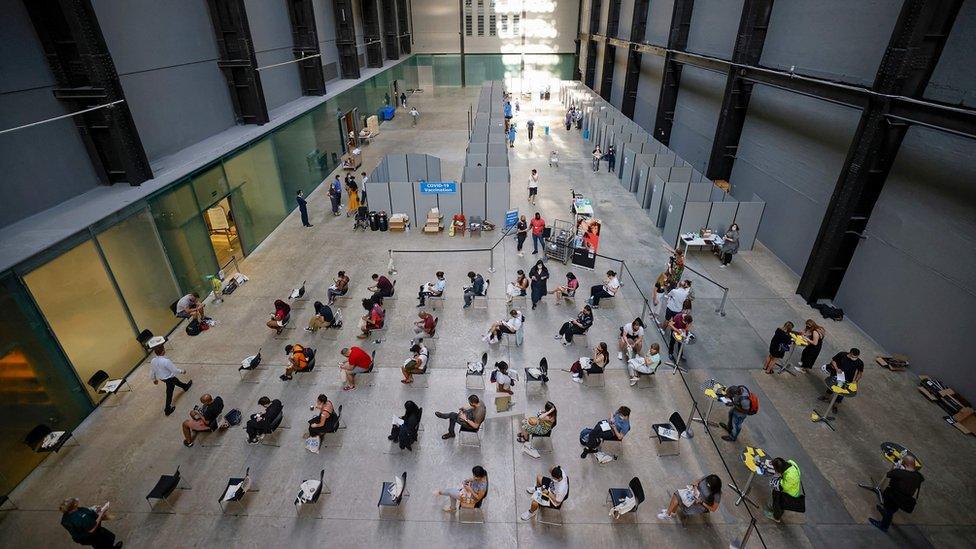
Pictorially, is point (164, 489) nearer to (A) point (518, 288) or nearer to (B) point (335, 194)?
(A) point (518, 288)

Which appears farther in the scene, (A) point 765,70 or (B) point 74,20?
(A) point 765,70

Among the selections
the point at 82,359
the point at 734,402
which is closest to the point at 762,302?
the point at 734,402

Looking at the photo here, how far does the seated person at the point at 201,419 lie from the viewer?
30.6ft

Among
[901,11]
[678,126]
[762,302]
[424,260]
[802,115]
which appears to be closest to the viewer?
[901,11]

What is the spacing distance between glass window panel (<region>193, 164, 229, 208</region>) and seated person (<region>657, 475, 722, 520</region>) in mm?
15123

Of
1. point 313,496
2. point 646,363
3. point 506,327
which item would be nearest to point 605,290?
point 646,363

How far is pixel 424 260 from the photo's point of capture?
16.7 meters

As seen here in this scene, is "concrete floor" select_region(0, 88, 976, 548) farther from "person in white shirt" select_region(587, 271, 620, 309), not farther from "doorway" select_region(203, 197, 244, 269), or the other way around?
"doorway" select_region(203, 197, 244, 269)

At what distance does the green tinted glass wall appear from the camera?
27.8ft

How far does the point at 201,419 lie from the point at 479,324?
23.1 ft

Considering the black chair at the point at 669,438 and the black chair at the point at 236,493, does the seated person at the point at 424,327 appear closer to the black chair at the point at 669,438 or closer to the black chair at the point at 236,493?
the black chair at the point at 236,493

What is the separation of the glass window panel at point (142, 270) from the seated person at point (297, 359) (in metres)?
4.43

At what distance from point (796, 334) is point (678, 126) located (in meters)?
18.2

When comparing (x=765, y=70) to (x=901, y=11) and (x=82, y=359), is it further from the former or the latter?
(x=82, y=359)
